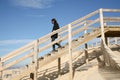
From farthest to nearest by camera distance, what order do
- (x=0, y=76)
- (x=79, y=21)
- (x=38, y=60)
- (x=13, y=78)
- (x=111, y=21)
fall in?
1. (x=111, y=21)
2. (x=79, y=21)
3. (x=38, y=60)
4. (x=13, y=78)
5. (x=0, y=76)

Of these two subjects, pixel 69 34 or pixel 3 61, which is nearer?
pixel 3 61

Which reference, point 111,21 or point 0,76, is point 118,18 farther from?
point 0,76

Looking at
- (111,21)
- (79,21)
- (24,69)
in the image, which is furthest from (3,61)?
(111,21)

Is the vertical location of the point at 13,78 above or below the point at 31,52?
below

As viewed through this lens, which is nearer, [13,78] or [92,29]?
[13,78]

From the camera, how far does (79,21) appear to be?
11766 millimetres

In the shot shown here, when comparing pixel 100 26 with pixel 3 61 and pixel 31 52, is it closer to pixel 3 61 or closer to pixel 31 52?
pixel 31 52

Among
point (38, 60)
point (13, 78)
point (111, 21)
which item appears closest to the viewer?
point (13, 78)

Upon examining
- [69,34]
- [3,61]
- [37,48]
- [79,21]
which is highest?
[79,21]

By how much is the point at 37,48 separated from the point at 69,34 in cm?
211

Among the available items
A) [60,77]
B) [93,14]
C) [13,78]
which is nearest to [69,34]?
[93,14]

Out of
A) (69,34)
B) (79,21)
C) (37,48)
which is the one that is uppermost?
(79,21)

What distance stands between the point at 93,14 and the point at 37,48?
406cm

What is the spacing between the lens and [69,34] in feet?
37.1
